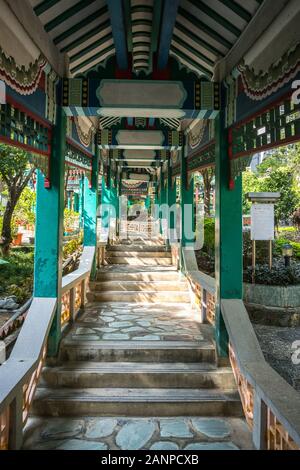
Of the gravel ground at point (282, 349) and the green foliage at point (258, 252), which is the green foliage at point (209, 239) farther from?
the gravel ground at point (282, 349)

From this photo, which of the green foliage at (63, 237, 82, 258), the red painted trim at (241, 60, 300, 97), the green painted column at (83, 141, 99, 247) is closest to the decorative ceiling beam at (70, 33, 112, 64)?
the red painted trim at (241, 60, 300, 97)

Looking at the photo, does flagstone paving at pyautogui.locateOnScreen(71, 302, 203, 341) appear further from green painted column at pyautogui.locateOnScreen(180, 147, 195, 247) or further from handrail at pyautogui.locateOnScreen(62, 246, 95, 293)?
green painted column at pyautogui.locateOnScreen(180, 147, 195, 247)

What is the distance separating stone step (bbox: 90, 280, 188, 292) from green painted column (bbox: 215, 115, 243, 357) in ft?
9.08

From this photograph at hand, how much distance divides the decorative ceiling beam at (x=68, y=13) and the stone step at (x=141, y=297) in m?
4.91

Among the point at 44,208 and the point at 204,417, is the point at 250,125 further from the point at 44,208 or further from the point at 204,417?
the point at 204,417

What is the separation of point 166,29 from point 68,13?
→ 3.91 ft

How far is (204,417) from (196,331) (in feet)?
5.35

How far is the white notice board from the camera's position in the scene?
9.96 meters

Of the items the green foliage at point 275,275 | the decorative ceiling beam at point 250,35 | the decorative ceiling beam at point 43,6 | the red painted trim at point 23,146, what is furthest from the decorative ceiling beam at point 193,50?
the green foliage at point 275,275

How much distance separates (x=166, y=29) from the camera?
3758 mm

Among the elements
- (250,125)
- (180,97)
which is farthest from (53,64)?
(250,125)

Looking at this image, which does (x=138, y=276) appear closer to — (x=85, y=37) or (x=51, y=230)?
(x=51, y=230)

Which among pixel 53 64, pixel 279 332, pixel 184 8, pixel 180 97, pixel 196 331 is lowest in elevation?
pixel 279 332

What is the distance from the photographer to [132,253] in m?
9.88
